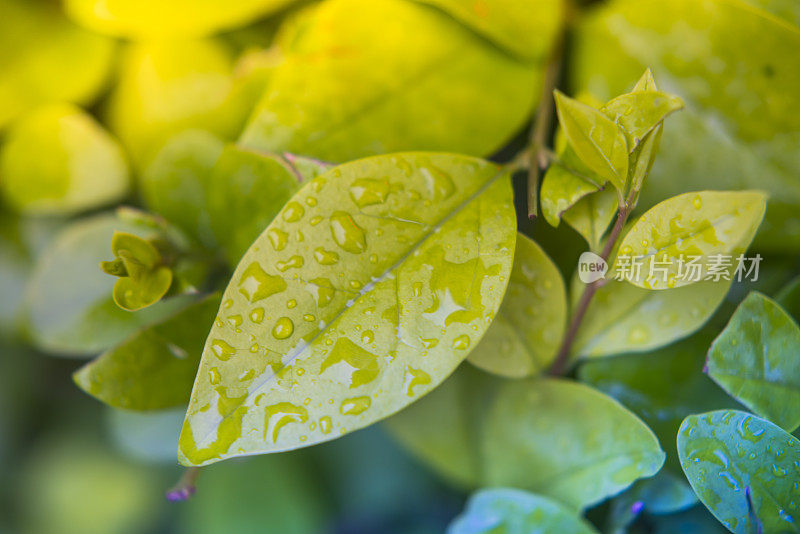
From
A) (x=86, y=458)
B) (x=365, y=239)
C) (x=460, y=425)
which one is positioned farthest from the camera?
(x=86, y=458)

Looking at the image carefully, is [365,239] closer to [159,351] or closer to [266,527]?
[159,351]

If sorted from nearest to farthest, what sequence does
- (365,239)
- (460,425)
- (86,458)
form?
(365,239), (460,425), (86,458)

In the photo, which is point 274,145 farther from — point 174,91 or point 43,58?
point 43,58

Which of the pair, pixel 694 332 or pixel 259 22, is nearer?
pixel 694 332

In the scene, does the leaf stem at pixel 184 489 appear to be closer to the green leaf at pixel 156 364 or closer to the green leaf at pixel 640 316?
the green leaf at pixel 156 364

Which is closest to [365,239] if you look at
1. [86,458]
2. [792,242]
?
[792,242]

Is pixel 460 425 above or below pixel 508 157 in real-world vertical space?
below

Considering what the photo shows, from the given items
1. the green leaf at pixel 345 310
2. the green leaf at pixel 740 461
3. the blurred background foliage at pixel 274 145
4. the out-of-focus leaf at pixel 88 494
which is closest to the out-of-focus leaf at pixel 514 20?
the blurred background foliage at pixel 274 145
